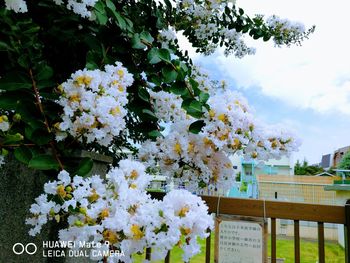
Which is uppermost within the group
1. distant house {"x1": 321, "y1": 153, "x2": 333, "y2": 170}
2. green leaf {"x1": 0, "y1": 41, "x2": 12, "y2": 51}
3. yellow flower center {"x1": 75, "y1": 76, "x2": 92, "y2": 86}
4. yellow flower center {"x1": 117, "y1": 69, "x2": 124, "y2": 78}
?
distant house {"x1": 321, "y1": 153, "x2": 333, "y2": 170}

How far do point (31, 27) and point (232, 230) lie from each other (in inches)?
41.0

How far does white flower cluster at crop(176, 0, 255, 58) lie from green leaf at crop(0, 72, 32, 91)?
1.05m

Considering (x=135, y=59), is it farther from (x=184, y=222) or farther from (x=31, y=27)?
(x=184, y=222)

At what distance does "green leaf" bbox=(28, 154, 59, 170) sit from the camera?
694 mm

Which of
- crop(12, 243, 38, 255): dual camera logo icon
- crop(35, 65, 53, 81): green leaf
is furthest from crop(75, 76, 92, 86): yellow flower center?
crop(12, 243, 38, 255): dual camera logo icon

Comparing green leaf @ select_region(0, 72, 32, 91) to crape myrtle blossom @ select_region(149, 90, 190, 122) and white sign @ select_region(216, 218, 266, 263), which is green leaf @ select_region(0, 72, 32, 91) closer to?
crape myrtle blossom @ select_region(149, 90, 190, 122)

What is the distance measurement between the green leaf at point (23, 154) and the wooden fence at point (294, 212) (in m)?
0.84

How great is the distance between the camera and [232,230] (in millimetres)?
1291

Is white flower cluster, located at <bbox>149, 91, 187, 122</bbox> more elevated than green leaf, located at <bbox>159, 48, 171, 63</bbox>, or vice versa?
green leaf, located at <bbox>159, 48, 171, 63</bbox>

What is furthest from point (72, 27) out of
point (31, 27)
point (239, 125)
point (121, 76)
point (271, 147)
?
point (271, 147)

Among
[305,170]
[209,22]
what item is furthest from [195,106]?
[305,170]

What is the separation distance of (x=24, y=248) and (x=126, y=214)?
0.81 metres

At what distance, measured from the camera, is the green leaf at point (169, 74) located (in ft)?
3.13

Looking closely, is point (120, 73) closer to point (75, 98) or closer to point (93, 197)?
point (75, 98)
